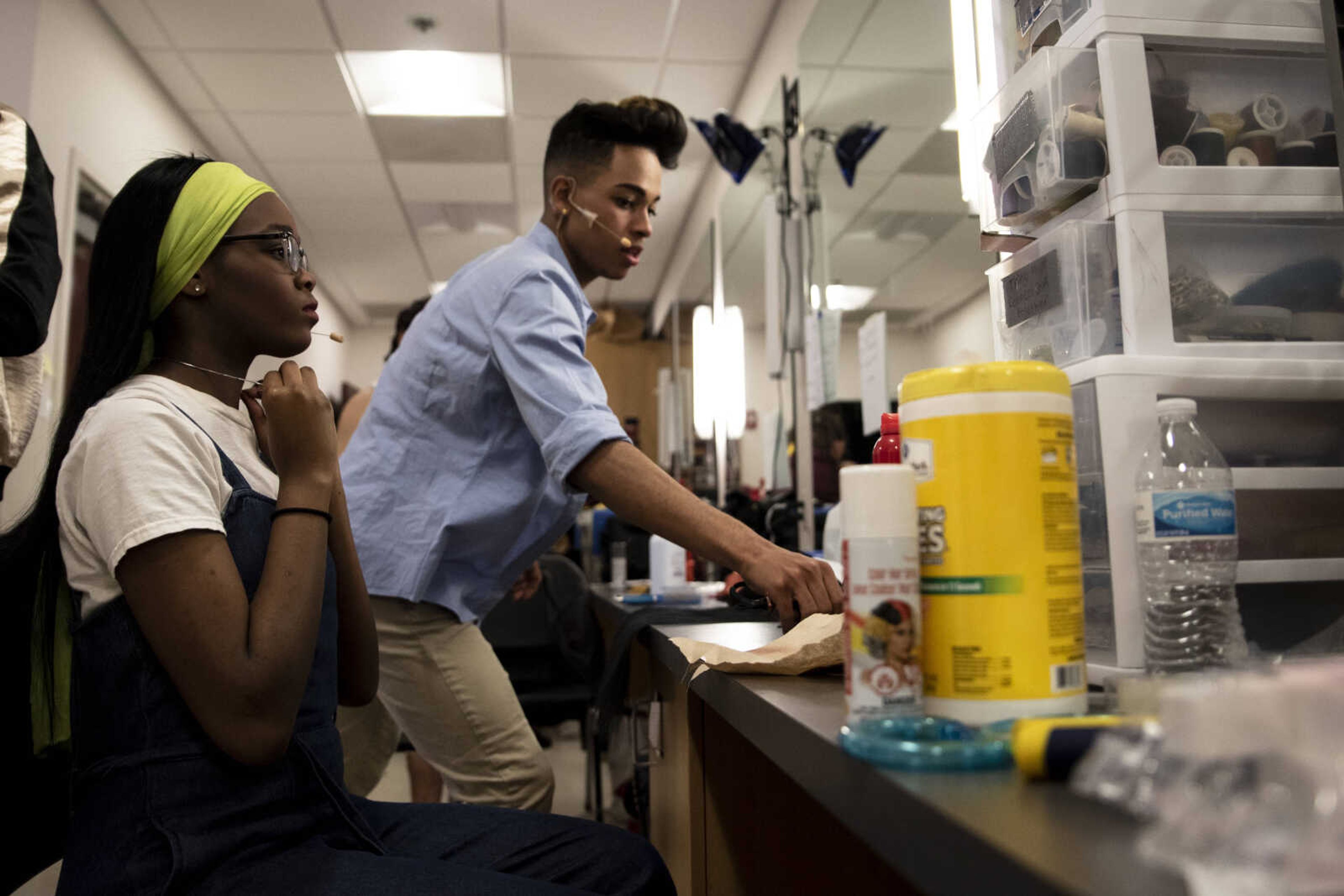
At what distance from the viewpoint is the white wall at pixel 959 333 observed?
1707mm

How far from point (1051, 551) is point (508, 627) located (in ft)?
7.89

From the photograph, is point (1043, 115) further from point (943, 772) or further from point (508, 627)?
point (508, 627)

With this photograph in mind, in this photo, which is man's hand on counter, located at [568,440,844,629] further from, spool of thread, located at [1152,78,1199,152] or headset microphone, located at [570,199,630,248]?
headset microphone, located at [570,199,630,248]

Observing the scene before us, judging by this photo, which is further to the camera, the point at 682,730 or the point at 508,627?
the point at 508,627

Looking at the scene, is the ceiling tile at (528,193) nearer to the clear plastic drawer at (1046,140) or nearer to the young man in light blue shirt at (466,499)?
the young man in light blue shirt at (466,499)

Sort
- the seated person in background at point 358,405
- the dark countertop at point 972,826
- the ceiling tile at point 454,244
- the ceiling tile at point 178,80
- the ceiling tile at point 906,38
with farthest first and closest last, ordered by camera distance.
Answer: the ceiling tile at point 454,244
the ceiling tile at point 178,80
the seated person in background at point 358,405
the ceiling tile at point 906,38
the dark countertop at point 972,826

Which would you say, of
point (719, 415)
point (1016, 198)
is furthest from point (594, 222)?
point (719, 415)

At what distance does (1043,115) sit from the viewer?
877 mm

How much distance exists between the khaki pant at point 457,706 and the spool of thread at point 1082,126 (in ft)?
3.48

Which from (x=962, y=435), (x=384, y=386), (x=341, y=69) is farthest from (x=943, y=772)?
(x=341, y=69)

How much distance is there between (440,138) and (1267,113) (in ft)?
14.2

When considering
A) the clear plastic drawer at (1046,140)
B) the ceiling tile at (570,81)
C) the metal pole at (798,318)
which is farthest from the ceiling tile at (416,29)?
the clear plastic drawer at (1046,140)

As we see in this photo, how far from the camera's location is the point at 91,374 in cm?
92

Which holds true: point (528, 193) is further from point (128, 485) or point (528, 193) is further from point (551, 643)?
point (128, 485)
